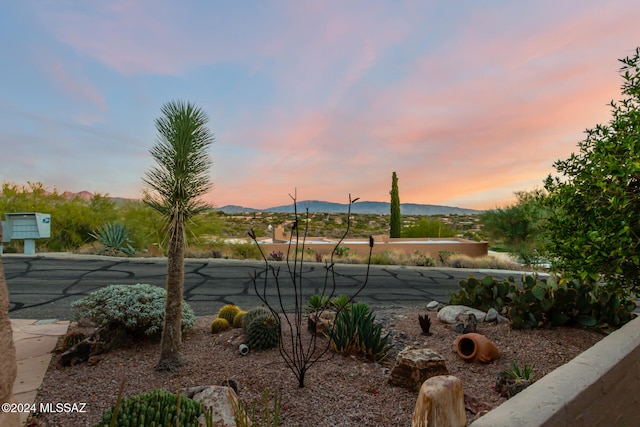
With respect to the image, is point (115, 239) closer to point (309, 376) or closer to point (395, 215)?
point (309, 376)

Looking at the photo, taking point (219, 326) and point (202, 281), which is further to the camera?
point (202, 281)

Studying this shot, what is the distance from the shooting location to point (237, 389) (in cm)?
318

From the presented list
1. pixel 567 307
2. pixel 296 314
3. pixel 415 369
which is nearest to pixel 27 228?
pixel 296 314

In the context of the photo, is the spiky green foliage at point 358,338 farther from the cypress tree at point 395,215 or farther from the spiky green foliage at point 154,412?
the cypress tree at point 395,215

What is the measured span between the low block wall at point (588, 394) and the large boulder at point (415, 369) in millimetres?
1048

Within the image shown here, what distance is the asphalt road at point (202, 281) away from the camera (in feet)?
23.9

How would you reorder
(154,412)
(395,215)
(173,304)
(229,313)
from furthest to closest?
(395,215), (229,313), (173,304), (154,412)

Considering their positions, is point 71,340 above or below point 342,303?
below

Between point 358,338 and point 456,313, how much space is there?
2077 mm

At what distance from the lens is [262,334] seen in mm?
4246

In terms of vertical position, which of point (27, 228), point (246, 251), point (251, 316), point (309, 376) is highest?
point (27, 228)

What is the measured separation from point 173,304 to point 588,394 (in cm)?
348

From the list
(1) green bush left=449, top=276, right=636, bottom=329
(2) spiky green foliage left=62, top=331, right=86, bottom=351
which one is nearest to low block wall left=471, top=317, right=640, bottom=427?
(1) green bush left=449, top=276, right=636, bottom=329

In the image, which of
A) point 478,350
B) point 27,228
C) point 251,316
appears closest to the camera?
point 478,350
